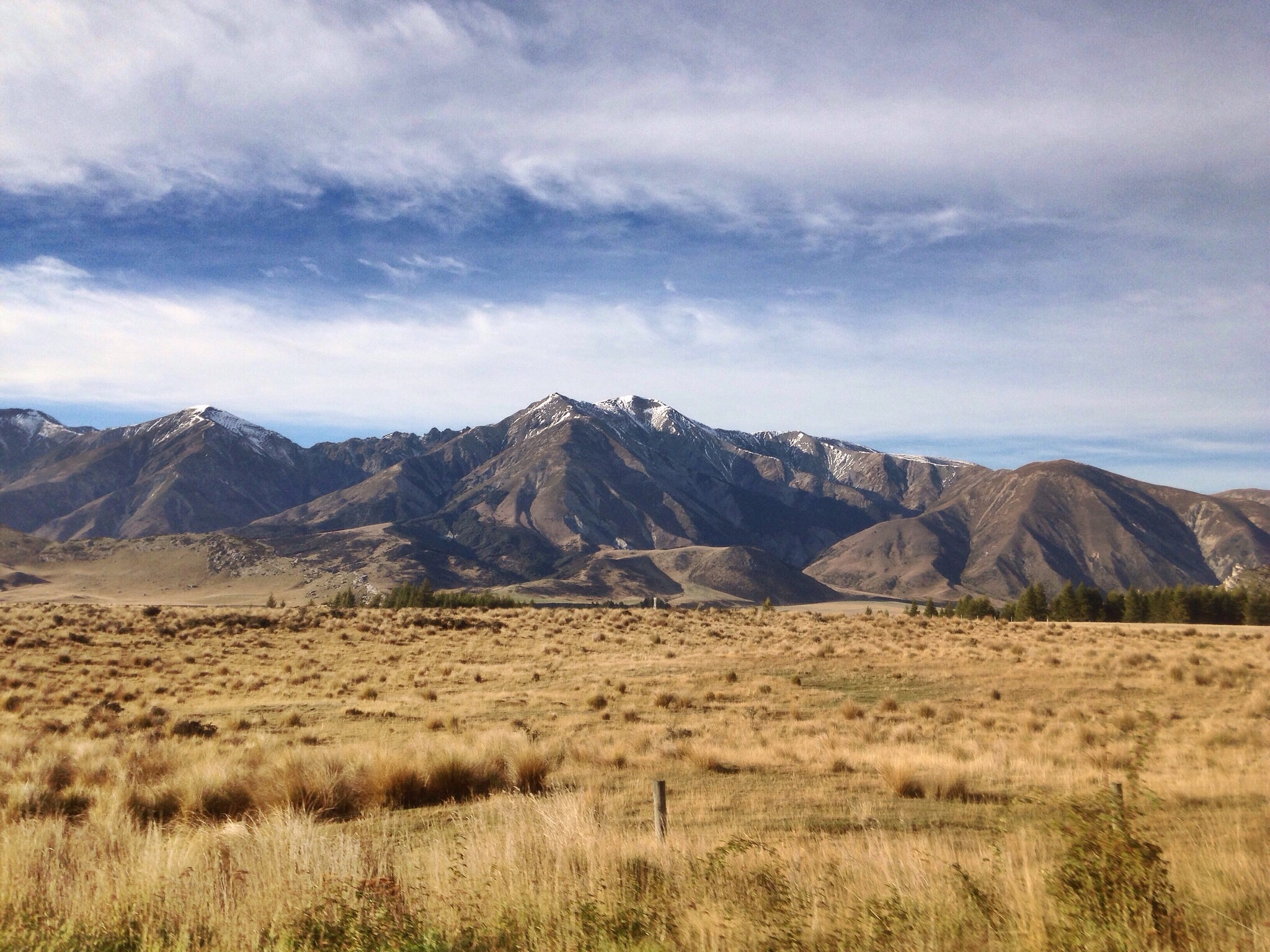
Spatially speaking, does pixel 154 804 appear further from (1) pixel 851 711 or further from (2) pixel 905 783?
(1) pixel 851 711

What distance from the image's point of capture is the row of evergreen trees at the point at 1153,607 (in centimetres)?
8431

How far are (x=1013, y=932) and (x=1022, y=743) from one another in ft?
37.4

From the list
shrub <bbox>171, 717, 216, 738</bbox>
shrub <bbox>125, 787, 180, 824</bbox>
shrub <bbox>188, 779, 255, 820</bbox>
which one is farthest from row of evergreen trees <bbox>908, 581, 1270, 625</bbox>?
shrub <bbox>125, 787, 180, 824</bbox>

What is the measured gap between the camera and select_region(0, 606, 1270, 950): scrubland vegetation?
6.04 m

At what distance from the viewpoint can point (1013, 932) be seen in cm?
582

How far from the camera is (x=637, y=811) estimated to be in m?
11.1

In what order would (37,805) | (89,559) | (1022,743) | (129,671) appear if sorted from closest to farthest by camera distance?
(37,805) → (1022,743) → (129,671) → (89,559)

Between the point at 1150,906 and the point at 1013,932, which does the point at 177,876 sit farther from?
the point at 1150,906

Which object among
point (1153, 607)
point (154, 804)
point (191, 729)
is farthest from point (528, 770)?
point (1153, 607)

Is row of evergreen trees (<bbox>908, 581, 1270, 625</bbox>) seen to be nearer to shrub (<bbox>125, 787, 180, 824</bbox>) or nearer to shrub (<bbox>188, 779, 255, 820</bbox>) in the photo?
shrub (<bbox>188, 779, 255, 820</bbox>)

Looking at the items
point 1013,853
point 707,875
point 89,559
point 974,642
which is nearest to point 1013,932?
point 1013,853

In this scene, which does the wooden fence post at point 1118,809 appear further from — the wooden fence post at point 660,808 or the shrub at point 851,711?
the shrub at point 851,711

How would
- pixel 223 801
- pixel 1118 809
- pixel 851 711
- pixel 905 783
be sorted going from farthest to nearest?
pixel 851 711
pixel 905 783
pixel 223 801
pixel 1118 809

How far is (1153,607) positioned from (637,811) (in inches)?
3937
